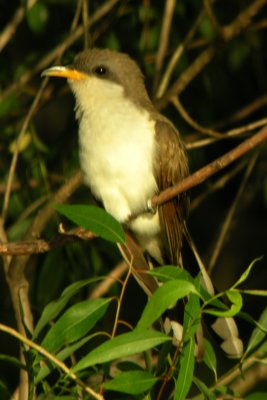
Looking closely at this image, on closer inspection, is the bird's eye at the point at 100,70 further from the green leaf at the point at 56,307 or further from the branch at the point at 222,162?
the green leaf at the point at 56,307

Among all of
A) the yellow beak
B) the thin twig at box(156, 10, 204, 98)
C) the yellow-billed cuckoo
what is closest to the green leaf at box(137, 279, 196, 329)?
the yellow-billed cuckoo

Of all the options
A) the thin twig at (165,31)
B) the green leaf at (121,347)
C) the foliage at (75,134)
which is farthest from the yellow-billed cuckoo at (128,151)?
the green leaf at (121,347)

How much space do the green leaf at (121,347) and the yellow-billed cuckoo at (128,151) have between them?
4.10 feet

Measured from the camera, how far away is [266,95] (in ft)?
18.4

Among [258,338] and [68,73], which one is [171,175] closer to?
[68,73]

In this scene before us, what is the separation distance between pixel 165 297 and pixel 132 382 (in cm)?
26

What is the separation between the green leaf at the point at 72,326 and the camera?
122 inches

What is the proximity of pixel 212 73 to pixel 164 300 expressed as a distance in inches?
124

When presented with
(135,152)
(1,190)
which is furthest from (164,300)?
(1,190)

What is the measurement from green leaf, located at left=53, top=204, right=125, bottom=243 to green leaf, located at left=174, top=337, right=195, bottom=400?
0.41 m

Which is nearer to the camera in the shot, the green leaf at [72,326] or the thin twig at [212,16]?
the green leaf at [72,326]

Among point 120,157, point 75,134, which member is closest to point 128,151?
point 120,157

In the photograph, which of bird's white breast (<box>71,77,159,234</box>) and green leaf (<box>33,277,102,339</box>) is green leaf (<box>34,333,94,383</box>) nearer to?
green leaf (<box>33,277,102,339</box>)

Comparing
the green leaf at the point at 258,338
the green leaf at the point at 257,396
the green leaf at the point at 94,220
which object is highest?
the green leaf at the point at 94,220
